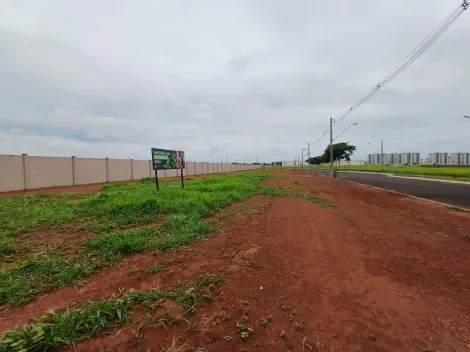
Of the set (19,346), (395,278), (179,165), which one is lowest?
(395,278)

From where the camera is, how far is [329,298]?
337 centimetres

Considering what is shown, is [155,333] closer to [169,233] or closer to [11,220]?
[169,233]

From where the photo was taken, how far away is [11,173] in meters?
17.7

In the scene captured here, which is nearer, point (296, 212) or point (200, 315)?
point (200, 315)

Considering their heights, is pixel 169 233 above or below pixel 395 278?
above

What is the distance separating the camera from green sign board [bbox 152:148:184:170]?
36.2 ft

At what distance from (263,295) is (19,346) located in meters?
2.36

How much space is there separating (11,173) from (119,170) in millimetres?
11810

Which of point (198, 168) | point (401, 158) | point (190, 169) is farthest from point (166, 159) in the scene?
point (401, 158)

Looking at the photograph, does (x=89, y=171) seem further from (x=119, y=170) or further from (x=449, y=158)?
(x=449, y=158)

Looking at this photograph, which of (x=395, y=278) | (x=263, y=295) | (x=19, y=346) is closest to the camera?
(x=19, y=346)

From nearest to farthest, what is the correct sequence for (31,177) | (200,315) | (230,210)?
(200,315) → (230,210) → (31,177)

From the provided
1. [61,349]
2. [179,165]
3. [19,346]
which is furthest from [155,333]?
[179,165]

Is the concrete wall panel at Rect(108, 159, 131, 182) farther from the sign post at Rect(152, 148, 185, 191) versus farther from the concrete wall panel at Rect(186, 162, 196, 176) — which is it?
the sign post at Rect(152, 148, 185, 191)
